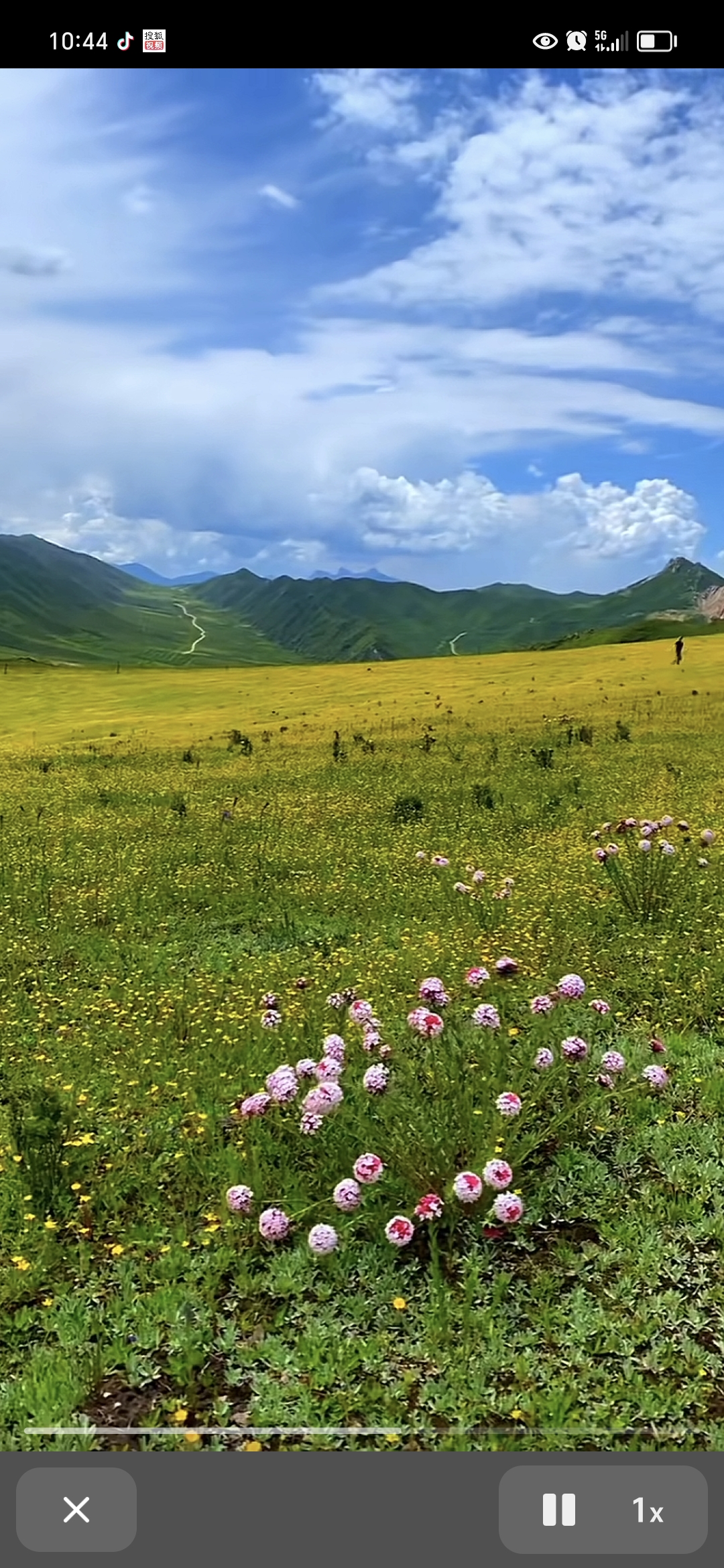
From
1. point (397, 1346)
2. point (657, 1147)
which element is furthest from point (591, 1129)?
point (397, 1346)

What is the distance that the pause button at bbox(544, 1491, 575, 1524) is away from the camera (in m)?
2.42

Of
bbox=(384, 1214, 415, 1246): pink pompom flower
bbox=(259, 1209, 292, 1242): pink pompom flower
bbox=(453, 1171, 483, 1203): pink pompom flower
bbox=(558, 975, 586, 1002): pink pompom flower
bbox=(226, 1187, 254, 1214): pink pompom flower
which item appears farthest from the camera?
bbox=(558, 975, 586, 1002): pink pompom flower

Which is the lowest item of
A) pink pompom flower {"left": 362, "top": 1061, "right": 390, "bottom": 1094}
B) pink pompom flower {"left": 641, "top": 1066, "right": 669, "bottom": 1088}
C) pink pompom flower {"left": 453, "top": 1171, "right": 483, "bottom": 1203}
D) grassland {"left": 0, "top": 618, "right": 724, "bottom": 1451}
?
grassland {"left": 0, "top": 618, "right": 724, "bottom": 1451}

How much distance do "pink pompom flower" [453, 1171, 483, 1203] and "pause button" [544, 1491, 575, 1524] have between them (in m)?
1.67

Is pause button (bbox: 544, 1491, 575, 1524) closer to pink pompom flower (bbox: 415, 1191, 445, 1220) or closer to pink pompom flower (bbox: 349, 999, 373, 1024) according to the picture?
pink pompom flower (bbox: 415, 1191, 445, 1220)

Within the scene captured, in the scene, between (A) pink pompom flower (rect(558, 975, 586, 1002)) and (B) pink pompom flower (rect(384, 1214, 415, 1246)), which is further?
(A) pink pompom flower (rect(558, 975, 586, 1002))

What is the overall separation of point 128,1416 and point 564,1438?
1692 mm

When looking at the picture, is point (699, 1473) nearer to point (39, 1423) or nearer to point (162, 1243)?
point (39, 1423)

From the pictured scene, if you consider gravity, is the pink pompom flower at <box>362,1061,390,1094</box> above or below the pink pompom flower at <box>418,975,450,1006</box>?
below

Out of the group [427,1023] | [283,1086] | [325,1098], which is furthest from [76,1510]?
[427,1023]

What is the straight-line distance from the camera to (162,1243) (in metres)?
4.78
